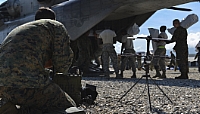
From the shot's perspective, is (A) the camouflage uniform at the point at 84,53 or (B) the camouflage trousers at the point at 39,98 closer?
(B) the camouflage trousers at the point at 39,98

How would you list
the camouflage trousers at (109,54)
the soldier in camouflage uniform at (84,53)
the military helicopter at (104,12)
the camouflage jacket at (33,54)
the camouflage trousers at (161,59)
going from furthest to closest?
1. the soldier in camouflage uniform at (84,53)
2. the military helicopter at (104,12)
3. the camouflage trousers at (161,59)
4. the camouflage trousers at (109,54)
5. the camouflage jacket at (33,54)

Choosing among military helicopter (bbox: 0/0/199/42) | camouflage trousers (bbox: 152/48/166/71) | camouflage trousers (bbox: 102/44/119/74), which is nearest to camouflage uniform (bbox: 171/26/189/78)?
camouflage trousers (bbox: 152/48/166/71)

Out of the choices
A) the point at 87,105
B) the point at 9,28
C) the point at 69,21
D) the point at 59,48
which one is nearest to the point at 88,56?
the point at 69,21

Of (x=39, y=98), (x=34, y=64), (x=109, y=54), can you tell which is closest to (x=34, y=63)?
(x=34, y=64)

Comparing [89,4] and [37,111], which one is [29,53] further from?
[89,4]

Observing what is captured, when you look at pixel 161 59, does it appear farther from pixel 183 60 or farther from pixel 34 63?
pixel 34 63

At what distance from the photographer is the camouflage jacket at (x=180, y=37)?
Answer: 8.09 metres

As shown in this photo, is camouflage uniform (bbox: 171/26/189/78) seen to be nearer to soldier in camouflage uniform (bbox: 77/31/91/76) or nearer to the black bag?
soldier in camouflage uniform (bbox: 77/31/91/76)

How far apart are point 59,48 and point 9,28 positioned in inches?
442

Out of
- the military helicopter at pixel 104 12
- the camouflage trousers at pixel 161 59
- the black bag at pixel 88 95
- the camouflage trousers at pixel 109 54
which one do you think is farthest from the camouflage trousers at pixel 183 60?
the black bag at pixel 88 95

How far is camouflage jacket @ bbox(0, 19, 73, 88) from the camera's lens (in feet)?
7.95

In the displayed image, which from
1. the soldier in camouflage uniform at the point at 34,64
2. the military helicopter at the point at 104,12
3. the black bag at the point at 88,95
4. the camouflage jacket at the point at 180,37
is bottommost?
the black bag at the point at 88,95

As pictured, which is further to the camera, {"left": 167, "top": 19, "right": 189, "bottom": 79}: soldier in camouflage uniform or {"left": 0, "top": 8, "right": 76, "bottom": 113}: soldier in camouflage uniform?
{"left": 167, "top": 19, "right": 189, "bottom": 79}: soldier in camouflage uniform

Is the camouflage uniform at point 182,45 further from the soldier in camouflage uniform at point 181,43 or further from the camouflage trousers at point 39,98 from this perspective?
the camouflage trousers at point 39,98
